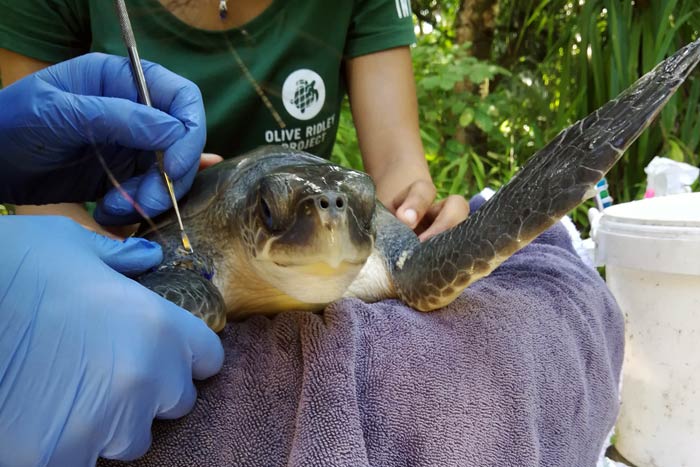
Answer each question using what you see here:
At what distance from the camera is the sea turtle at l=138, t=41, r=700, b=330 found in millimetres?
455

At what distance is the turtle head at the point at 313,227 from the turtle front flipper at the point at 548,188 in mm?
114

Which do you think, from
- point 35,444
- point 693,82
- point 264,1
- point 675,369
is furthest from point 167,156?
point 693,82

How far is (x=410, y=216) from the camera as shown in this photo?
864mm

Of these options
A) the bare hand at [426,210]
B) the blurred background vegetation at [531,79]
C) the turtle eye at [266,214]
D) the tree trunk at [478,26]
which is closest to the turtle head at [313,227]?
the turtle eye at [266,214]

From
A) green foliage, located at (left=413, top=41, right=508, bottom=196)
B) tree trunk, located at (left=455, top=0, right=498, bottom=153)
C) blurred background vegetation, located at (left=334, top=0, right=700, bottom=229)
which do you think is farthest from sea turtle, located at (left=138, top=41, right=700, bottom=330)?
tree trunk, located at (left=455, top=0, right=498, bottom=153)

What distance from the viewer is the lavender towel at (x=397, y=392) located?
16.8 inches

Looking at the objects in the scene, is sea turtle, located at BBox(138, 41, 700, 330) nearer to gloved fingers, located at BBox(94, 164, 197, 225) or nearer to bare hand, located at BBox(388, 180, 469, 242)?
gloved fingers, located at BBox(94, 164, 197, 225)

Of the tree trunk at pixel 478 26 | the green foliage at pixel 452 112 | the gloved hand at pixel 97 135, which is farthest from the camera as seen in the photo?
the tree trunk at pixel 478 26

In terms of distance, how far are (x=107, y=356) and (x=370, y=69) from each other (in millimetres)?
998

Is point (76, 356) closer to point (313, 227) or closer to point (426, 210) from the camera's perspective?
point (313, 227)

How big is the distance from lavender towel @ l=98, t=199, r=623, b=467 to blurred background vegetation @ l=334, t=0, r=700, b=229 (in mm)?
1451

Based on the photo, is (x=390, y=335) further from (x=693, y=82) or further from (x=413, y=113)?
(x=693, y=82)

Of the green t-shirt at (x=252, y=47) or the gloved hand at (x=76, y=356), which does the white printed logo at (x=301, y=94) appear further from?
the gloved hand at (x=76, y=356)

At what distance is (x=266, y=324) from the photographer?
53cm
